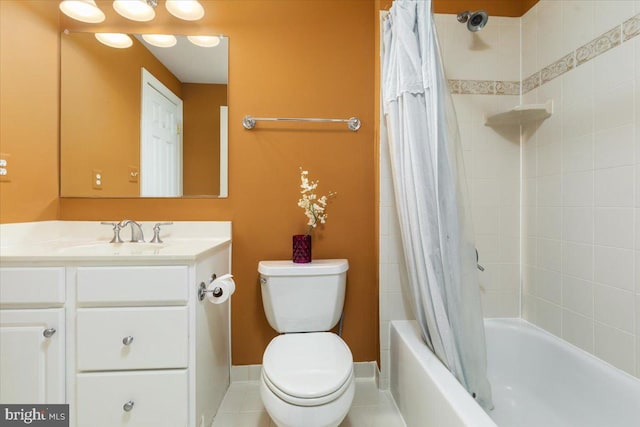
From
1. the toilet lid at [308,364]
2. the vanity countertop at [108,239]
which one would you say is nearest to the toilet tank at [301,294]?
the toilet lid at [308,364]

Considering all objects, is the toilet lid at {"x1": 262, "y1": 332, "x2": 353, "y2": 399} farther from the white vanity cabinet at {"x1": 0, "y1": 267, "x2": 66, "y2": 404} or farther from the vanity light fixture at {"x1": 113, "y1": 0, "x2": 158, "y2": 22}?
the vanity light fixture at {"x1": 113, "y1": 0, "x2": 158, "y2": 22}

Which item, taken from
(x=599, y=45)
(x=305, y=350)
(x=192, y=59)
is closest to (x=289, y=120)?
(x=192, y=59)

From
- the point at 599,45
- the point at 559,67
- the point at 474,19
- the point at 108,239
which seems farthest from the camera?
the point at 108,239

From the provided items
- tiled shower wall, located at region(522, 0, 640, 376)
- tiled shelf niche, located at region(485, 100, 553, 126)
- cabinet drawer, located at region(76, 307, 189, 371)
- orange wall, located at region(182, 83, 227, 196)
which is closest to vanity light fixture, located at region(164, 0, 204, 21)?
orange wall, located at region(182, 83, 227, 196)

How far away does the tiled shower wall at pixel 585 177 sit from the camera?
3.41 ft

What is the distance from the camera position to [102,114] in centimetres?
158

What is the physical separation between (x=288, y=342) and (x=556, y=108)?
5.51ft

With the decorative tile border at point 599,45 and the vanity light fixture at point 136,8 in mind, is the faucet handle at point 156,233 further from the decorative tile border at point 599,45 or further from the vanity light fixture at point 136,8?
the decorative tile border at point 599,45

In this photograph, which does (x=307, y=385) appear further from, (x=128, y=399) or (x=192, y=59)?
(x=192, y=59)

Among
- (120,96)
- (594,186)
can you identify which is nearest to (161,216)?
(120,96)

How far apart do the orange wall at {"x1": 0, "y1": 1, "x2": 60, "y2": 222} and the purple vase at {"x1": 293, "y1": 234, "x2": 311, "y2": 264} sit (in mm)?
1342

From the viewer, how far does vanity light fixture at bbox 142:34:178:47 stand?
5.19 ft

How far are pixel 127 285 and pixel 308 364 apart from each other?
75 cm

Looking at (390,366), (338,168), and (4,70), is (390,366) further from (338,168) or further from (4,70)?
(4,70)
